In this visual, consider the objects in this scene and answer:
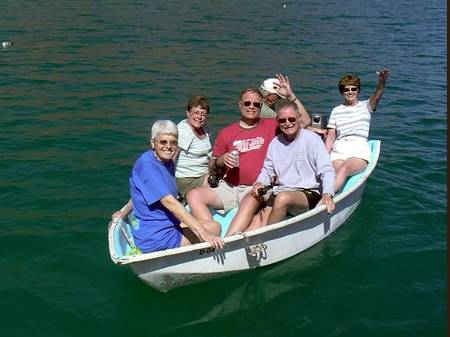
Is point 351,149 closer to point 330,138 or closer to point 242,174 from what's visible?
point 330,138

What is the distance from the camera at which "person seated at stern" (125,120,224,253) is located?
17.2 feet

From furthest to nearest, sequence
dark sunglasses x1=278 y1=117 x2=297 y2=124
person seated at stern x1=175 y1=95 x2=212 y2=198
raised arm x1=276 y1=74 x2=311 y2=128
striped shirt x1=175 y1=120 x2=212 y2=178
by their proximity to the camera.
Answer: raised arm x1=276 y1=74 x2=311 y2=128
striped shirt x1=175 y1=120 x2=212 y2=178
person seated at stern x1=175 y1=95 x2=212 y2=198
dark sunglasses x1=278 y1=117 x2=297 y2=124

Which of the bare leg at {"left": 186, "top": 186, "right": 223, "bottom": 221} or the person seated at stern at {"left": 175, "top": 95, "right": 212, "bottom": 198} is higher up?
the person seated at stern at {"left": 175, "top": 95, "right": 212, "bottom": 198}

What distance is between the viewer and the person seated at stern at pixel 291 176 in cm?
634

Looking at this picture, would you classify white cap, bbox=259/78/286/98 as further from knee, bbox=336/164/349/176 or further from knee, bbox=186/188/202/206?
knee, bbox=186/188/202/206

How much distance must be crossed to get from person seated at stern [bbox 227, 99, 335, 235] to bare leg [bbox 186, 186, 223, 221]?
345mm

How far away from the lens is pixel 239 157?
6832 mm

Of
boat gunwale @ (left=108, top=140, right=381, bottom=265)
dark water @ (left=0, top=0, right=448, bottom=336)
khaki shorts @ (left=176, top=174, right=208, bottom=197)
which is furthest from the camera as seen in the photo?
khaki shorts @ (left=176, top=174, right=208, bottom=197)

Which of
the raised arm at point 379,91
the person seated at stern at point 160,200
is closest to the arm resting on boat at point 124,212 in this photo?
the person seated at stern at point 160,200

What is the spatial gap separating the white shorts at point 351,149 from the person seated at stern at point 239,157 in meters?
1.50

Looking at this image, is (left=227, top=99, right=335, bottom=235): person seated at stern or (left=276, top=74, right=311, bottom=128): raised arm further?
(left=276, top=74, right=311, bottom=128): raised arm

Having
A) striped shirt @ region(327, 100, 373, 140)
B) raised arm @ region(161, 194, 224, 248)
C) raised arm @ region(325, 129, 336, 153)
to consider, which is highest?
striped shirt @ region(327, 100, 373, 140)

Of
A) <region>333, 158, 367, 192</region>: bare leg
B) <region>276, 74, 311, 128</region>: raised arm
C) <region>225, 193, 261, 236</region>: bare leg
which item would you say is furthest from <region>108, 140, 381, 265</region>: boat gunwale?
<region>276, 74, 311, 128</region>: raised arm

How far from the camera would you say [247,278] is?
6406 mm
